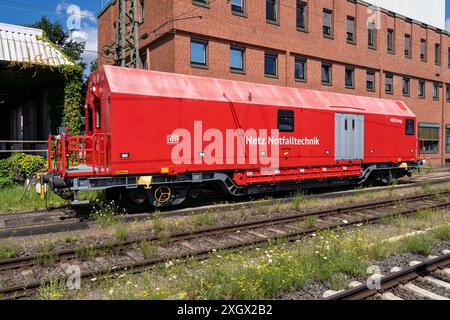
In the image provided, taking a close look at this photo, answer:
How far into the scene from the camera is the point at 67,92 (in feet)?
54.8

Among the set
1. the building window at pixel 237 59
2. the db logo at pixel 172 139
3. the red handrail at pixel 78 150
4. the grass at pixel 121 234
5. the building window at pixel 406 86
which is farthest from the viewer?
the building window at pixel 406 86

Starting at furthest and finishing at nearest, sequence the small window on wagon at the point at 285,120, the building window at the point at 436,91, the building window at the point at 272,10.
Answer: the building window at the point at 436,91 → the building window at the point at 272,10 → the small window on wagon at the point at 285,120

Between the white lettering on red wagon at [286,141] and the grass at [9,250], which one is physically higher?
the white lettering on red wagon at [286,141]

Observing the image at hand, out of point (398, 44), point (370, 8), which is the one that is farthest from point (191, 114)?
point (398, 44)

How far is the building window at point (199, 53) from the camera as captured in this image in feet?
60.0

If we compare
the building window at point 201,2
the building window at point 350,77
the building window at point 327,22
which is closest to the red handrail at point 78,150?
the building window at point 201,2

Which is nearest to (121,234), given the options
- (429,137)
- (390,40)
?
(390,40)

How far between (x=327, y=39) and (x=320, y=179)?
13.5 m

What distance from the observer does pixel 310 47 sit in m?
22.7

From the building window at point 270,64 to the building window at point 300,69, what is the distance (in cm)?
166

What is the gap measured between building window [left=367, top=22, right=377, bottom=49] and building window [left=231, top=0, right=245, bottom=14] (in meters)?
12.0

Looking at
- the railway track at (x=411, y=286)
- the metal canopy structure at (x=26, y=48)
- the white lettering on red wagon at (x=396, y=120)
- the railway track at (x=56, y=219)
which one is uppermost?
the metal canopy structure at (x=26, y=48)

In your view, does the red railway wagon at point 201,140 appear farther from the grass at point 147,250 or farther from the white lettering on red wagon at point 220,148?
the grass at point 147,250

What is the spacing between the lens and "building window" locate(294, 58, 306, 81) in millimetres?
22422
